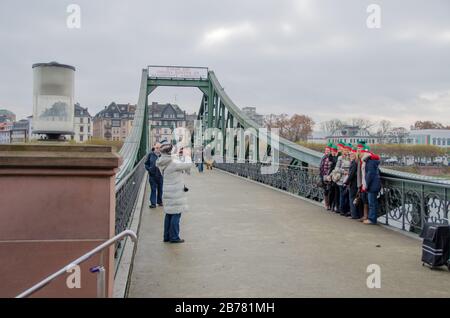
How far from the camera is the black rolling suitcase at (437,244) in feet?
16.0

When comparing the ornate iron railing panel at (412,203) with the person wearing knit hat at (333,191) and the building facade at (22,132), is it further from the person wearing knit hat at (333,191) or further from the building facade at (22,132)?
the building facade at (22,132)

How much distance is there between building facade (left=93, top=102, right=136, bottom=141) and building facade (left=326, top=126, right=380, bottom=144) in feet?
151

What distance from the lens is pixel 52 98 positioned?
340cm

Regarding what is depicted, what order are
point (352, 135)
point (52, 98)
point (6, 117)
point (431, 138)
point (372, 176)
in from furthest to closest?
point (352, 135) < point (431, 138) < point (6, 117) < point (372, 176) < point (52, 98)

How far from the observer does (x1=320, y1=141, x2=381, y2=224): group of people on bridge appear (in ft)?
25.2

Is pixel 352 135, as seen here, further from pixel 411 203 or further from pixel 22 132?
pixel 411 203

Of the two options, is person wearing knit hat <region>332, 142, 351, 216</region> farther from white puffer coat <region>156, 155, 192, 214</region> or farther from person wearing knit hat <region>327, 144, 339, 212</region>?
white puffer coat <region>156, 155, 192, 214</region>

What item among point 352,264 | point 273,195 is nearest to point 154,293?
point 352,264

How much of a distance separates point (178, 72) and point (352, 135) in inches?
2416

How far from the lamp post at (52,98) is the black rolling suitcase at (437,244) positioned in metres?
3.85

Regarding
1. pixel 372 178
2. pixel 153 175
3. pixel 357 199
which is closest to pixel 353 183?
pixel 357 199

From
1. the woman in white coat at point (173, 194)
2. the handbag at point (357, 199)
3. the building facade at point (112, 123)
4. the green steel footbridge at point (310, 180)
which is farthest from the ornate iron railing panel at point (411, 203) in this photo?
the building facade at point (112, 123)

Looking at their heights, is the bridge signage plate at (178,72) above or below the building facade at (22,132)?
above

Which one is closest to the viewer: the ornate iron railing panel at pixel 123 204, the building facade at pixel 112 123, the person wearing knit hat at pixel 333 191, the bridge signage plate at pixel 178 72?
the ornate iron railing panel at pixel 123 204
